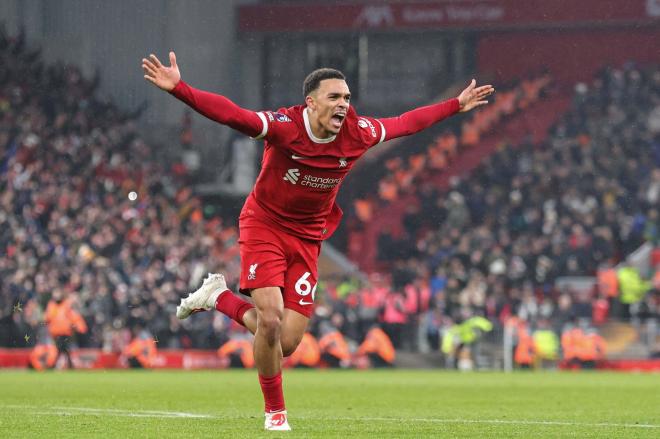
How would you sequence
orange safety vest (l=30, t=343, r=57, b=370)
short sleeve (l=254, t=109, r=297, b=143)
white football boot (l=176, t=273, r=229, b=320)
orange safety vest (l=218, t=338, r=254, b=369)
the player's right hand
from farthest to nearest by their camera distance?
1. orange safety vest (l=218, t=338, r=254, b=369)
2. orange safety vest (l=30, t=343, r=57, b=370)
3. white football boot (l=176, t=273, r=229, b=320)
4. short sleeve (l=254, t=109, r=297, b=143)
5. the player's right hand

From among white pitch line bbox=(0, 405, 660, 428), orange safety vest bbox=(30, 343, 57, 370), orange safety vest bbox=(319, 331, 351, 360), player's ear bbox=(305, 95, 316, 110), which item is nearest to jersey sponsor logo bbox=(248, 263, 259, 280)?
player's ear bbox=(305, 95, 316, 110)

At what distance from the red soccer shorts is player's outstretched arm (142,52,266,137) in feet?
3.00

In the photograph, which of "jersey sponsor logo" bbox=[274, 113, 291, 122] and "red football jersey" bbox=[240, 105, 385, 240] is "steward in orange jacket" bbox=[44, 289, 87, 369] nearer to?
"red football jersey" bbox=[240, 105, 385, 240]

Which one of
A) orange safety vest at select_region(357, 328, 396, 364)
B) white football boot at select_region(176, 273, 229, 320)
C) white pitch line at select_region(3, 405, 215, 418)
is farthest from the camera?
orange safety vest at select_region(357, 328, 396, 364)

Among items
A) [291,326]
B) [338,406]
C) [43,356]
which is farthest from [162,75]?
[43,356]

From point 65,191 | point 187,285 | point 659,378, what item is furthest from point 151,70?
point 65,191

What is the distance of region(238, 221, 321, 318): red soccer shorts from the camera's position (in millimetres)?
8219

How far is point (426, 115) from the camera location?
28.9 feet

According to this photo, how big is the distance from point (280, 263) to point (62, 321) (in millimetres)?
13585

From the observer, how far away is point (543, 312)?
23500mm

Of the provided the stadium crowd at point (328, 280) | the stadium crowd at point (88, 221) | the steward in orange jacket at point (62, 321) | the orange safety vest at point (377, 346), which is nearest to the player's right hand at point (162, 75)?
the stadium crowd at point (88, 221)

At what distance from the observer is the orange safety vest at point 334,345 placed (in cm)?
2295

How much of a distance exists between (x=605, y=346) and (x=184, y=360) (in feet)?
23.0

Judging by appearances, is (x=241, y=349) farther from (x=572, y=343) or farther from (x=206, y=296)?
(x=206, y=296)
